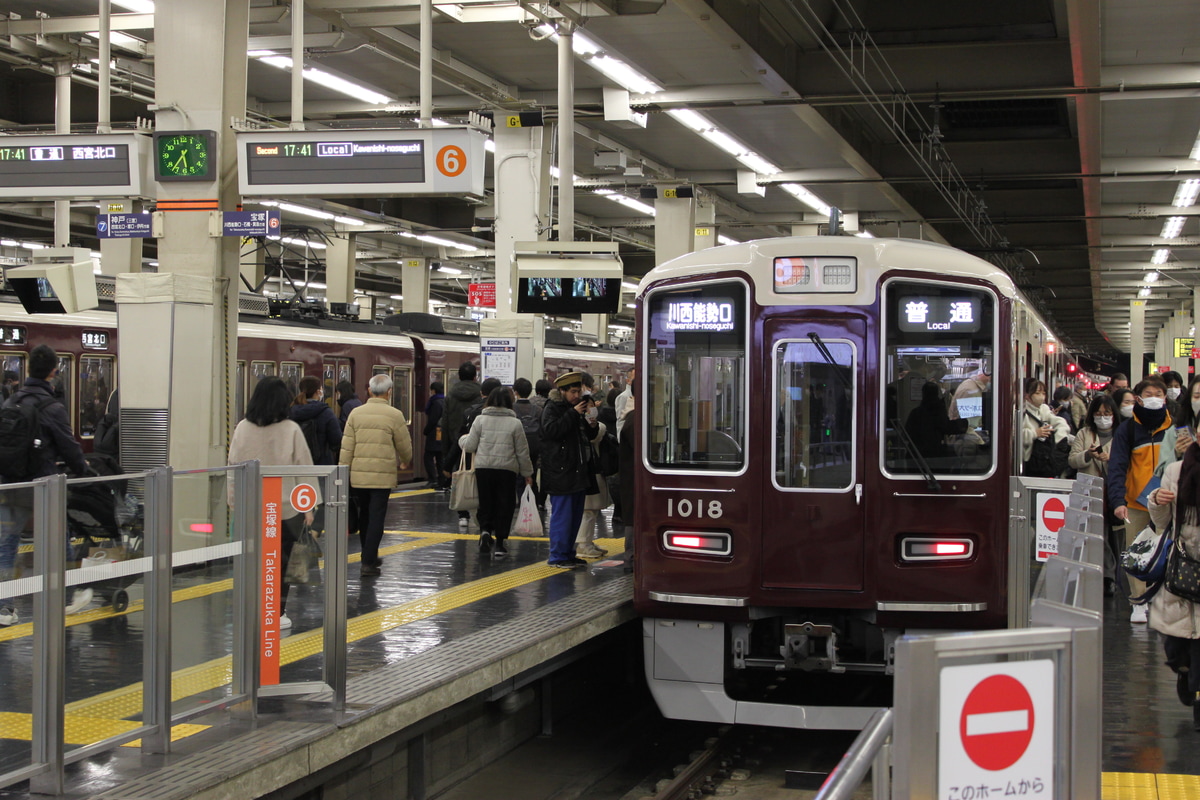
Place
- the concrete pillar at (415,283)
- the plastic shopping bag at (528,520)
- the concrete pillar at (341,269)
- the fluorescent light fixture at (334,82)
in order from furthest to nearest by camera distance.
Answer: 1. the concrete pillar at (415,283)
2. the concrete pillar at (341,269)
3. the fluorescent light fixture at (334,82)
4. the plastic shopping bag at (528,520)

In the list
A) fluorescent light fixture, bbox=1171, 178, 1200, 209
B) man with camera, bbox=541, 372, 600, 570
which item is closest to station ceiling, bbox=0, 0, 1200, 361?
fluorescent light fixture, bbox=1171, 178, 1200, 209

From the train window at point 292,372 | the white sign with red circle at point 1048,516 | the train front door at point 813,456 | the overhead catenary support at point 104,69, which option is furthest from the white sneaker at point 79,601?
the train window at point 292,372

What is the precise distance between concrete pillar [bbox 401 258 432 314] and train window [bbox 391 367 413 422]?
1330 cm

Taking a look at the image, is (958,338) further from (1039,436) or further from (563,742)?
(1039,436)

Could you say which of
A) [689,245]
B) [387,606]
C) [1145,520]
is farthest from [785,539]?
[689,245]

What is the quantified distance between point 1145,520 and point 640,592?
418 cm

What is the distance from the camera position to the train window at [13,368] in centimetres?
1367

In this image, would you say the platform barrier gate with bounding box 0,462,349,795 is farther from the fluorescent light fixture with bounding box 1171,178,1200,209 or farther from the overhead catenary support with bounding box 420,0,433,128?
the fluorescent light fixture with bounding box 1171,178,1200,209

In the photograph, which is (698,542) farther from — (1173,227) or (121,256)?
(1173,227)

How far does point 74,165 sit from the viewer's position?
10.4 metres

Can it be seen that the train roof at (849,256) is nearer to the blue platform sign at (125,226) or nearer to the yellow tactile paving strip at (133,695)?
the yellow tactile paving strip at (133,695)

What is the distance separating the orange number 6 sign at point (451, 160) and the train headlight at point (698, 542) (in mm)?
3993

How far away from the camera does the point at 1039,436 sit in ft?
A: 35.5

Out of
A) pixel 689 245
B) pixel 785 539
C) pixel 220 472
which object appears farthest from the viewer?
pixel 689 245
